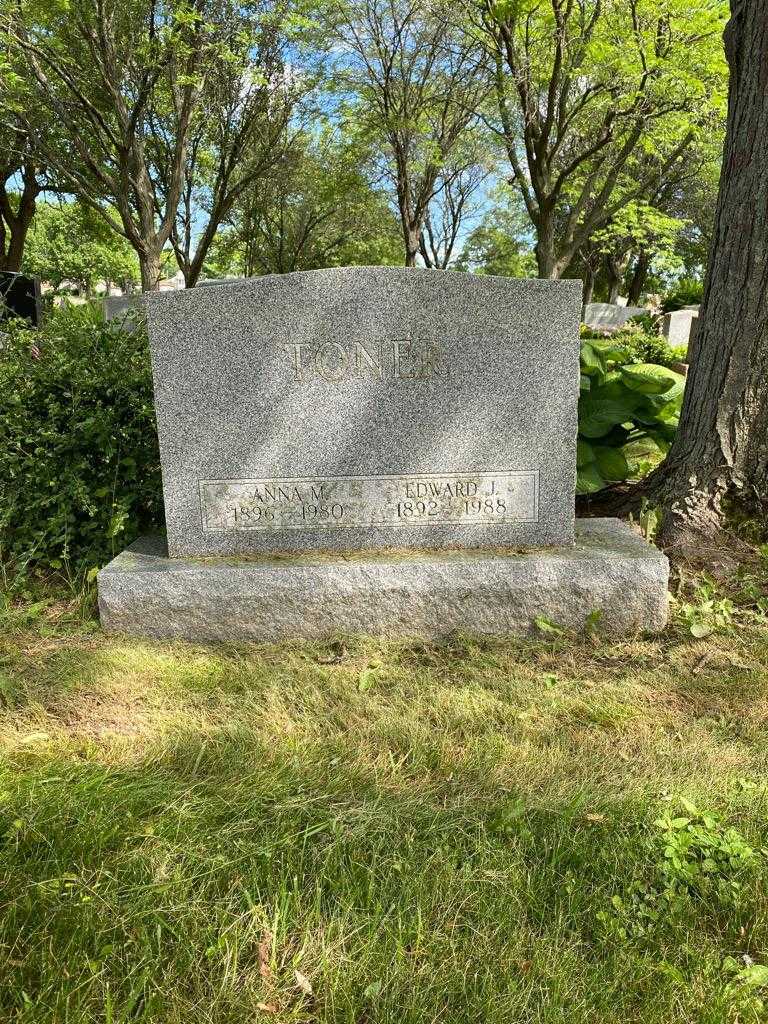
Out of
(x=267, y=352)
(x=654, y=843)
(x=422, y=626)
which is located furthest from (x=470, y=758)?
(x=267, y=352)

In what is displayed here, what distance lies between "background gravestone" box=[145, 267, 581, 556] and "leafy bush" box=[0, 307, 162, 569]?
58cm

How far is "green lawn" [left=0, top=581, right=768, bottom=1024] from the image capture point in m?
1.65

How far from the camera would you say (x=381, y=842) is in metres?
2.04

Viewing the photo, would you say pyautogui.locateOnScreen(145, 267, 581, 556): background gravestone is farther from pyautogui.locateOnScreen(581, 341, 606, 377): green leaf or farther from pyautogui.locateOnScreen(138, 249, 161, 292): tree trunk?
pyautogui.locateOnScreen(138, 249, 161, 292): tree trunk

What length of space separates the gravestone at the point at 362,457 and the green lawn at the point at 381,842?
1.27ft

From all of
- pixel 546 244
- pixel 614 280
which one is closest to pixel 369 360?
pixel 546 244

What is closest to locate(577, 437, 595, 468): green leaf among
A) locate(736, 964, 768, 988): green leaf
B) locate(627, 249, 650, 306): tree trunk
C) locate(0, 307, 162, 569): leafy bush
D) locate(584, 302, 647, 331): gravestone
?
locate(0, 307, 162, 569): leafy bush

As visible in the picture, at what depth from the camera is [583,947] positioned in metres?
1.78

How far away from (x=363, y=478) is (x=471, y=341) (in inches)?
31.9

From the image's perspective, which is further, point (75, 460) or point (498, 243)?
point (498, 243)

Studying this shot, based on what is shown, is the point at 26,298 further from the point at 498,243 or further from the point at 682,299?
the point at 498,243

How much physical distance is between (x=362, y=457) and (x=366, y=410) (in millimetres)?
221

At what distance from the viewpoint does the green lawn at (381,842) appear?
165 cm

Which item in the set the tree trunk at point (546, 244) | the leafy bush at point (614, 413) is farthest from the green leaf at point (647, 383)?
the tree trunk at point (546, 244)
